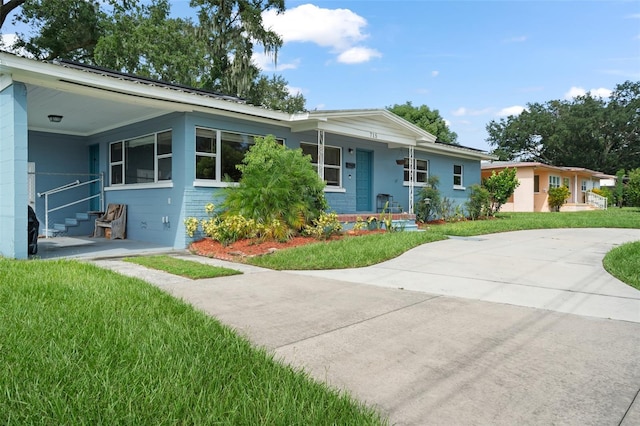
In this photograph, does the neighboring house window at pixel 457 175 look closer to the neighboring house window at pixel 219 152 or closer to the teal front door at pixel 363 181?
the teal front door at pixel 363 181

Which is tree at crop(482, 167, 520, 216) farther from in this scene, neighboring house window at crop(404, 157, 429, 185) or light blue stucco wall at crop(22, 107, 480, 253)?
light blue stucco wall at crop(22, 107, 480, 253)

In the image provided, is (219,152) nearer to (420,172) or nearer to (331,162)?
(331,162)

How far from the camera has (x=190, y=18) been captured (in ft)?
83.8

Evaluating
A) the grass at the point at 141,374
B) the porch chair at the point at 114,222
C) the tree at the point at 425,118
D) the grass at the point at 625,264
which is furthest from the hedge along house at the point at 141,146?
the tree at the point at 425,118

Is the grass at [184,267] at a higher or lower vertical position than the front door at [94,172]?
lower

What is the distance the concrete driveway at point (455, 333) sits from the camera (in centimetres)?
262

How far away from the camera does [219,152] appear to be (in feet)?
35.3

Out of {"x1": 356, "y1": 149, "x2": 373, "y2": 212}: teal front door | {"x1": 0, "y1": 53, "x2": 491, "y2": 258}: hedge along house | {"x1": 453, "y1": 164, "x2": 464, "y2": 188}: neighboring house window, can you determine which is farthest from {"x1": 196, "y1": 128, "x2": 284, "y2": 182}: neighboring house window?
{"x1": 453, "y1": 164, "x2": 464, "y2": 188}: neighboring house window

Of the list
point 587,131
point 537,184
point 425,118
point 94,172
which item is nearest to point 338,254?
point 94,172

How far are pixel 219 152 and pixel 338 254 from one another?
14.9 feet

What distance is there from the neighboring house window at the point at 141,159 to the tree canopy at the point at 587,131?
154 feet

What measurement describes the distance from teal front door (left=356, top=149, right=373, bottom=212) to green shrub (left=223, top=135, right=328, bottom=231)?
16.6ft

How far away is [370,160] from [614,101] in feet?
148

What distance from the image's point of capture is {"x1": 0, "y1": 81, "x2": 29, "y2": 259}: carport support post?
752 cm
